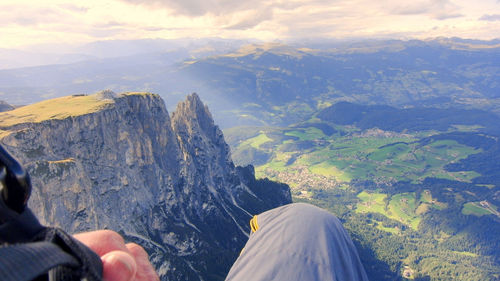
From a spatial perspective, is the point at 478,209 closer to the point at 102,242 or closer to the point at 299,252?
the point at 299,252

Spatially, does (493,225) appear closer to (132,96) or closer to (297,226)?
(132,96)

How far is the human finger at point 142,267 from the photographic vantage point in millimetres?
3205

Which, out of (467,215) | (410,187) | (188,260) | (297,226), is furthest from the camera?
(410,187)

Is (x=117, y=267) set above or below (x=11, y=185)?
below

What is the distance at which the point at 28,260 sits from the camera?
5.13 feet

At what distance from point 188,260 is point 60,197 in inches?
1377

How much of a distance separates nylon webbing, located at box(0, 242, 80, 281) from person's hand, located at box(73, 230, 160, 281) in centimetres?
94

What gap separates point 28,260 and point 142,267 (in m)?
1.97

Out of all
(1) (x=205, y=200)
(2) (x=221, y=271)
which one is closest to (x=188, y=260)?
(2) (x=221, y=271)

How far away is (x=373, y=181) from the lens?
652ft

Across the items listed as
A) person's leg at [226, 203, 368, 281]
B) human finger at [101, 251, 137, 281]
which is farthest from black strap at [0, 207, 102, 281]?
person's leg at [226, 203, 368, 281]

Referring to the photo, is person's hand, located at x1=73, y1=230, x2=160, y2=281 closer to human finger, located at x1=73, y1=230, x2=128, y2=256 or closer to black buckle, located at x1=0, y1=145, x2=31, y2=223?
human finger, located at x1=73, y1=230, x2=128, y2=256

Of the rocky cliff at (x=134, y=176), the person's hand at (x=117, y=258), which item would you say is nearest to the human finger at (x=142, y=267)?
the person's hand at (x=117, y=258)

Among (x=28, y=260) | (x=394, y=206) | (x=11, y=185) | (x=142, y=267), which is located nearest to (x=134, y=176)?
(x=142, y=267)
